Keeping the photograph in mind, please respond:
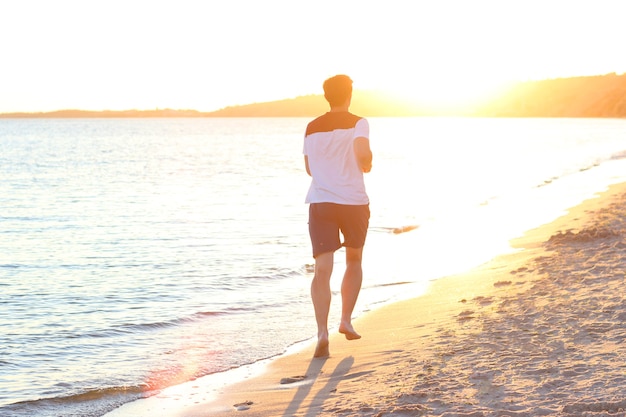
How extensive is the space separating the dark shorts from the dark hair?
73 cm

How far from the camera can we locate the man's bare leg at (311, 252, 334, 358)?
5.60 m

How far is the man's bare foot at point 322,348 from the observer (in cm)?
571

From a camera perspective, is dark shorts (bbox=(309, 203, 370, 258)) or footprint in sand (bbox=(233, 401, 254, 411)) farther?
dark shorts (bbox=(309, 203, 370, 258))

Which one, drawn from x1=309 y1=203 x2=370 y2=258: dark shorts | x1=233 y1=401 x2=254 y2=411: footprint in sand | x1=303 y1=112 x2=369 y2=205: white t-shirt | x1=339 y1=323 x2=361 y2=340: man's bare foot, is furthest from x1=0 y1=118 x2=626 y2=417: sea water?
x1=303 y1=112 x2=369 y2=205: white t-shirt

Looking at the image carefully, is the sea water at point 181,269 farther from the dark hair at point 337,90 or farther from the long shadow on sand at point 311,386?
the dark hair at point 337,90

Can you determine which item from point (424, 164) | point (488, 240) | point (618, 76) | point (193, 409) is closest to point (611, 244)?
point (488, 240)

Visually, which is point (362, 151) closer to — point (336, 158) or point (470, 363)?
point (336, 158)

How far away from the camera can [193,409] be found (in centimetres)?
495

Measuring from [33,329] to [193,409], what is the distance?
11.1 feet

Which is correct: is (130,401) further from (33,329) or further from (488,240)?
(488,240)

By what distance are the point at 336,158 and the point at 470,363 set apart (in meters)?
1.67

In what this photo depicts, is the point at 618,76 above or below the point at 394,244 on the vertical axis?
above

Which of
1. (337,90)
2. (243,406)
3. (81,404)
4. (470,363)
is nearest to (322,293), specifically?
(243,406)

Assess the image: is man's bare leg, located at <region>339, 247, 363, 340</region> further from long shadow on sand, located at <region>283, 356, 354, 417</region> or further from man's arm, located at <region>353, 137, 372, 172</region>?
man's arm, located at <region>353, 137, 372, 172</region>
